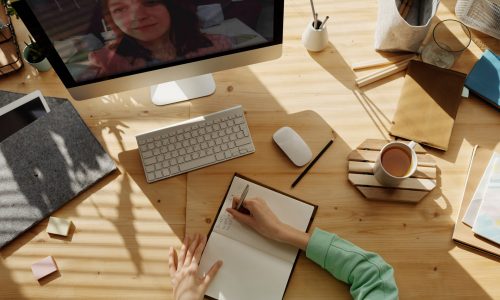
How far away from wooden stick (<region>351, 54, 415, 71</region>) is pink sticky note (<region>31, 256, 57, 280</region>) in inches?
35.5

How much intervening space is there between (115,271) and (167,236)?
14cm

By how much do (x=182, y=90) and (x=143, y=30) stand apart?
0.28 metres

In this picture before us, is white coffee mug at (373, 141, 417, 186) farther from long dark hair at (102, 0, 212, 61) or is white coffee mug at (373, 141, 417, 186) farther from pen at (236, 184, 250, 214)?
long dark hair at (102, 0, 212, 61)

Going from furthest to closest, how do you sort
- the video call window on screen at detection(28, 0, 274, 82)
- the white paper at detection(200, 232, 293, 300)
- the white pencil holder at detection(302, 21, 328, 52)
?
the white pencil holder at detection(302, 21, 328, 52) → the white paper at detection(200, 232, 293, 300) → the video call window on screen at detection(28, 0, 274, 82)

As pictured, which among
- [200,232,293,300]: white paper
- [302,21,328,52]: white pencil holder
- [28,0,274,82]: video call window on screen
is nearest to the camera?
[28,0,274,82]: video call window on screen

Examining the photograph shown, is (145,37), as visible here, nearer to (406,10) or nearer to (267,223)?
(267,223)

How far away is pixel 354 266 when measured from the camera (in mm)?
835

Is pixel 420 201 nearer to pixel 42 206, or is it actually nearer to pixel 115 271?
pixel 115 271

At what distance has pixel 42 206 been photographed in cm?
94

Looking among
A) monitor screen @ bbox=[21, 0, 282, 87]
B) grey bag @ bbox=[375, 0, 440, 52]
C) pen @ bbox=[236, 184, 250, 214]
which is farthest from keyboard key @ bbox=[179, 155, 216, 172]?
grey bag @ bbox=[375, 0, 440, 52]

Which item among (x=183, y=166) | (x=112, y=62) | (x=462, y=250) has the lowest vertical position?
(x=462, y=250)

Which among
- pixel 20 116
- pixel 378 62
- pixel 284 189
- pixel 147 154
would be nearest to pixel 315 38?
pixel 378 62

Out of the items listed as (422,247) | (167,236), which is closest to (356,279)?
(422,247)

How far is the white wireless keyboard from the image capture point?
97cm
